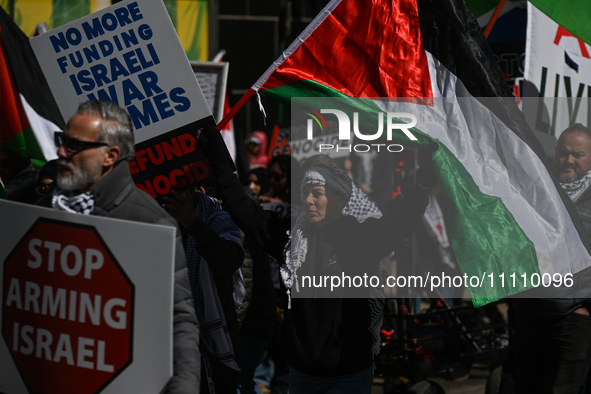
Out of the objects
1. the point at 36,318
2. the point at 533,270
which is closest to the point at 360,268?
the point at 533,270

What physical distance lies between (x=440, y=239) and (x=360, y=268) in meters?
5.31

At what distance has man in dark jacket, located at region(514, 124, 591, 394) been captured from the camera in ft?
13.3

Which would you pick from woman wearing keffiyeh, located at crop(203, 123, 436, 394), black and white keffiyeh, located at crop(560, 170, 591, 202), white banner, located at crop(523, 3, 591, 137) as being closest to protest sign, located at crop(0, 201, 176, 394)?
woman wearing keffiyeh, located at crop(203, 123, 436, 394)

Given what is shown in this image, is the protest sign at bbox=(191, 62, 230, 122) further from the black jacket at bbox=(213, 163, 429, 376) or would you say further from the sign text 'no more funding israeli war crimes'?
the black jacket at bbox=(213, 163, 429, 376)

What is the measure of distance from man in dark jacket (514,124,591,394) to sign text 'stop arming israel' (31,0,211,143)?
7.76 ft

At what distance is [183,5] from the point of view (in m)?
11.9

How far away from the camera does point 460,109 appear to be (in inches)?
139

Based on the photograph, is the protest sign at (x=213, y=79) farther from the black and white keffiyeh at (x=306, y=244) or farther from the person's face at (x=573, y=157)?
the person's face at (x=573, y=157)

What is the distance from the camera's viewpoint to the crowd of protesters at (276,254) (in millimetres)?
2256

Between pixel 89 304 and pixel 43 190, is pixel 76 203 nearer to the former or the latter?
pixel 89 304

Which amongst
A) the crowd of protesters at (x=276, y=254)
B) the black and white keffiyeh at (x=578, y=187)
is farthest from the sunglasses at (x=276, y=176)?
the black and white keffiyeh at (x=578, y=187)

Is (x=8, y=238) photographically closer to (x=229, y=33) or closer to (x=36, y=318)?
(x=36, y=318)

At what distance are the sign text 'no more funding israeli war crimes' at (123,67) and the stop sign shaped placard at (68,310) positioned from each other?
1.18 meters

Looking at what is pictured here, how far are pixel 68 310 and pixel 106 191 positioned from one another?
40 cm
